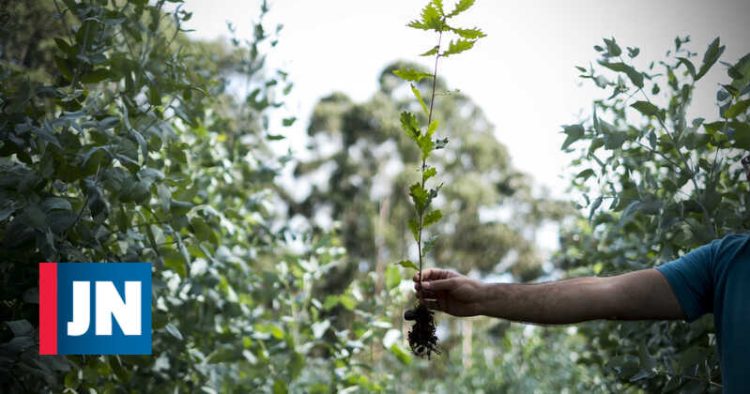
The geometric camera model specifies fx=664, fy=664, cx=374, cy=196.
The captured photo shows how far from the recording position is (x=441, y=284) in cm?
136

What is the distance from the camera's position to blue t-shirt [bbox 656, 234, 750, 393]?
1.07 meters

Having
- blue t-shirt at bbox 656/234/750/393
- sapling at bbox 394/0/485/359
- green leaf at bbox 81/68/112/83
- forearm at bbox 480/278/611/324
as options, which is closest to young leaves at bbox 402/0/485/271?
sapling at bbox 394/0/485/359

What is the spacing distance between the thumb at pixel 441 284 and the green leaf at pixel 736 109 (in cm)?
78

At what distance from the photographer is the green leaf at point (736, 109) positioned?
5.01 ft

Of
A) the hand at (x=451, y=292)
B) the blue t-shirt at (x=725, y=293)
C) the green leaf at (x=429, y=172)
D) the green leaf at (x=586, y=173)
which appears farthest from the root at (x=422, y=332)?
the green leaf at (x=586, y=173)

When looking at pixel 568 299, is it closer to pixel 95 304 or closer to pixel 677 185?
pixel 677 185

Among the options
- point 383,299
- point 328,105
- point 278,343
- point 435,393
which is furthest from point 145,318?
point 328,105

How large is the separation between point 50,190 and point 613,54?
1.48 m

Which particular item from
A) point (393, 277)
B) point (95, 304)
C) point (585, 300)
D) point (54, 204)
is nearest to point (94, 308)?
point (95, 304)

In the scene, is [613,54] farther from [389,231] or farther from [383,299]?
[389,231]

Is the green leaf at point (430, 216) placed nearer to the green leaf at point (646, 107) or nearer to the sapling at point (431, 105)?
the sapling at point (431, 105)

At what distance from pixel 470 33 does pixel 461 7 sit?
0.17 feet

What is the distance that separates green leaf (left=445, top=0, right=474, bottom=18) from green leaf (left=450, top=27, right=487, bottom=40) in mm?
32

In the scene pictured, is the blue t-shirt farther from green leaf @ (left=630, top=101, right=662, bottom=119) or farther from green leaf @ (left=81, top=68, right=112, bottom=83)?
green leaf @ (left=81, top=68, right=112, bottom=83)
